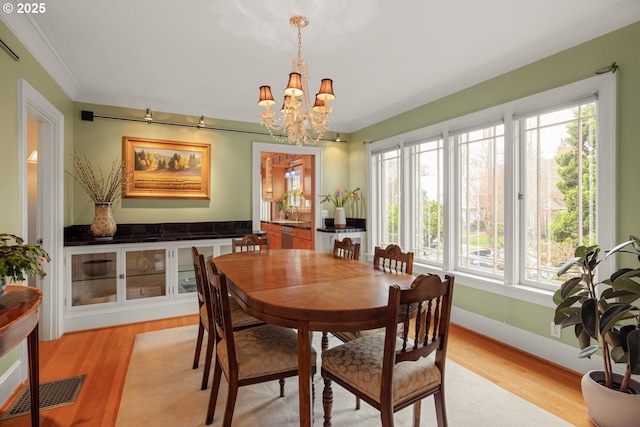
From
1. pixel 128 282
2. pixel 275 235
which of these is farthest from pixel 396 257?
pixel 275 235

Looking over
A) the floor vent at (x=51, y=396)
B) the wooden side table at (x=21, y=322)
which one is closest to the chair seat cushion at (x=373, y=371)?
the wooden side table at (x=21, y=322)

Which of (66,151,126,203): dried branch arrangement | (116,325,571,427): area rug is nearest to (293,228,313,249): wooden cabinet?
(66,151,126,203): dried branch arrangement

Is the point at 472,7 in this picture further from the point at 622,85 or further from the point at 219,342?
the point at 219,342

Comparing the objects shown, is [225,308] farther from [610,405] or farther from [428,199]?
[428,199]

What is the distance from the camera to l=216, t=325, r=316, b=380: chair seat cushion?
1.71 metres

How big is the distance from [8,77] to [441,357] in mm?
3094

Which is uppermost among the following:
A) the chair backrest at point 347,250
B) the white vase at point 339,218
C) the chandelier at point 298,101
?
the chandelier at point 298,101

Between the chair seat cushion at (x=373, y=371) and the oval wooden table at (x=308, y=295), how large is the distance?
0.20 meters

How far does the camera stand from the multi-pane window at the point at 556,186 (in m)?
2.54

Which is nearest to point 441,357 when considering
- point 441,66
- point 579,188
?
point 579,188

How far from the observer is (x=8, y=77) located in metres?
2.19

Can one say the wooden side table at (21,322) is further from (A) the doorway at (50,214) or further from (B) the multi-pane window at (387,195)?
(B) the multi-pane window at (387,195)

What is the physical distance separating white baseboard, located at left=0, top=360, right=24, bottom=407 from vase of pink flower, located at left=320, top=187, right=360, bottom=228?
3681mm

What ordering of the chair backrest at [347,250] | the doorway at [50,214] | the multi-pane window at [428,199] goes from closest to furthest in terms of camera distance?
1. the chair backrest at [347,250]
2. the doorway at [50,214]
3. the multi-pane window at [428,199]
